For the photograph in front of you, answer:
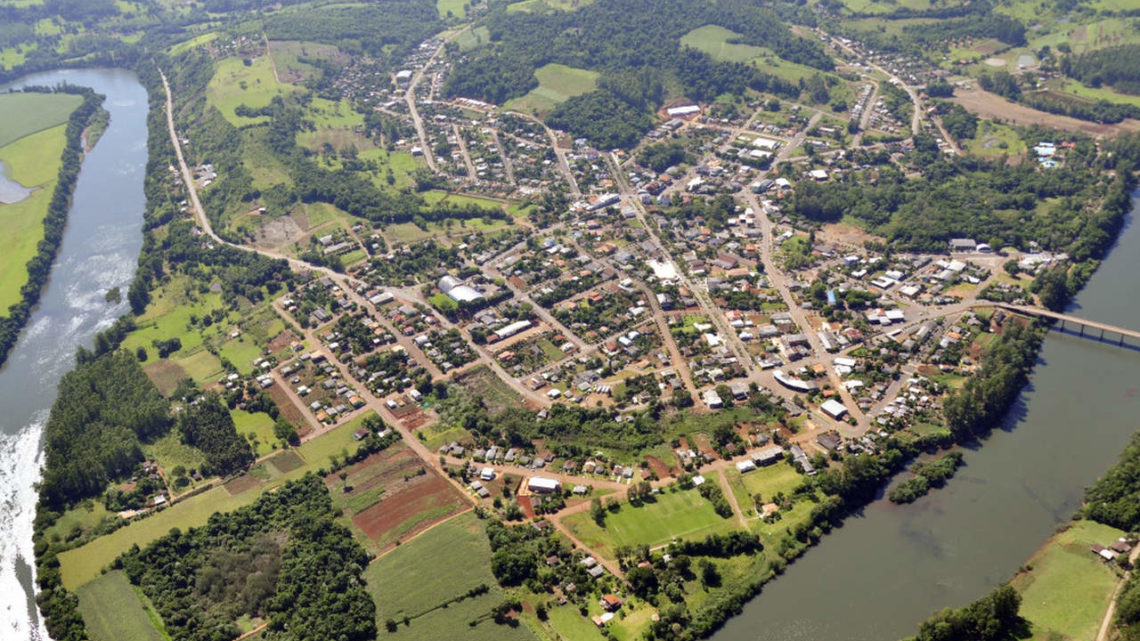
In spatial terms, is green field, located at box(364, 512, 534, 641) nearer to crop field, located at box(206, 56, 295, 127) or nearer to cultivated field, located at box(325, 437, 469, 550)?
cultivated field, located at box(325, 437, 469, 550)

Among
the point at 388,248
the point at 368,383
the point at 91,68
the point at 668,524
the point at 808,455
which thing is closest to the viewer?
the point at 668,524

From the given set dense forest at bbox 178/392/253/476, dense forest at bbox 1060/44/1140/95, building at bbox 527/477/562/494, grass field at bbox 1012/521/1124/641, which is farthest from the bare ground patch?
dense forest at bbox 178/392/253/476

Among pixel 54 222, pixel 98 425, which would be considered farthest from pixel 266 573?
pixel 54 222

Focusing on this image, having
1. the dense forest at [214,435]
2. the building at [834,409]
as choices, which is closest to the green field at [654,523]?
the building at [834,409]

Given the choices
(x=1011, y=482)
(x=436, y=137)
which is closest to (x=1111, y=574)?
(x=1011, y=482)

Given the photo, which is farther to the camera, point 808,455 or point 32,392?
point 32,392

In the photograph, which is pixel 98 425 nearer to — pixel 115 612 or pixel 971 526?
pixel 115 612

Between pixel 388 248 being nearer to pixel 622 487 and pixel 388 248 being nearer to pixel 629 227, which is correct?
pixel 629 227
